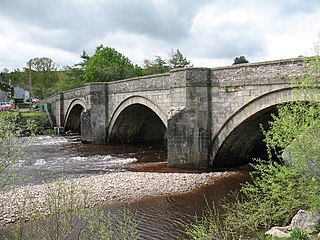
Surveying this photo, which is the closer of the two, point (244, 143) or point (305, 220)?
point (305, 220)

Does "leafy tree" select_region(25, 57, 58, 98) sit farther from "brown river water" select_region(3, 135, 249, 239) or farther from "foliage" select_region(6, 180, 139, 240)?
"foliage" select_region(6, 180, 139, 240)

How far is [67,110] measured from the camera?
126 ft

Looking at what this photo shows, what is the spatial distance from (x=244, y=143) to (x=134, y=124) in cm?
1287

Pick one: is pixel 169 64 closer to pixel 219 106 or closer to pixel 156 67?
pixel 156 67

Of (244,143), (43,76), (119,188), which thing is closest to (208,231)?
(119,188)

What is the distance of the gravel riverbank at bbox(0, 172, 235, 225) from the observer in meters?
10.3

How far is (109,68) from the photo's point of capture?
41094mm

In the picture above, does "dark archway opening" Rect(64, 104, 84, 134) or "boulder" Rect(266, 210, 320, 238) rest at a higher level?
"dark archway opening" Rect(64, 104, 84, 134)

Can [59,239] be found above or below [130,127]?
below

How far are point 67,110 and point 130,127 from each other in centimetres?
1395

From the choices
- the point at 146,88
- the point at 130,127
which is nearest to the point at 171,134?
the point at 146,88

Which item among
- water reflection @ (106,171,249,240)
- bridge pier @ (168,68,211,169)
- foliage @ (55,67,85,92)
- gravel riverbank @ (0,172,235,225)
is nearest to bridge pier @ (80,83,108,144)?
bridge pier @ (168,68,211,169)

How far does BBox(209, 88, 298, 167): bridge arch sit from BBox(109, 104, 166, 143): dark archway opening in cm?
958

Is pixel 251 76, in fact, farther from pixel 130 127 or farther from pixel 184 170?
pixel 130 127
